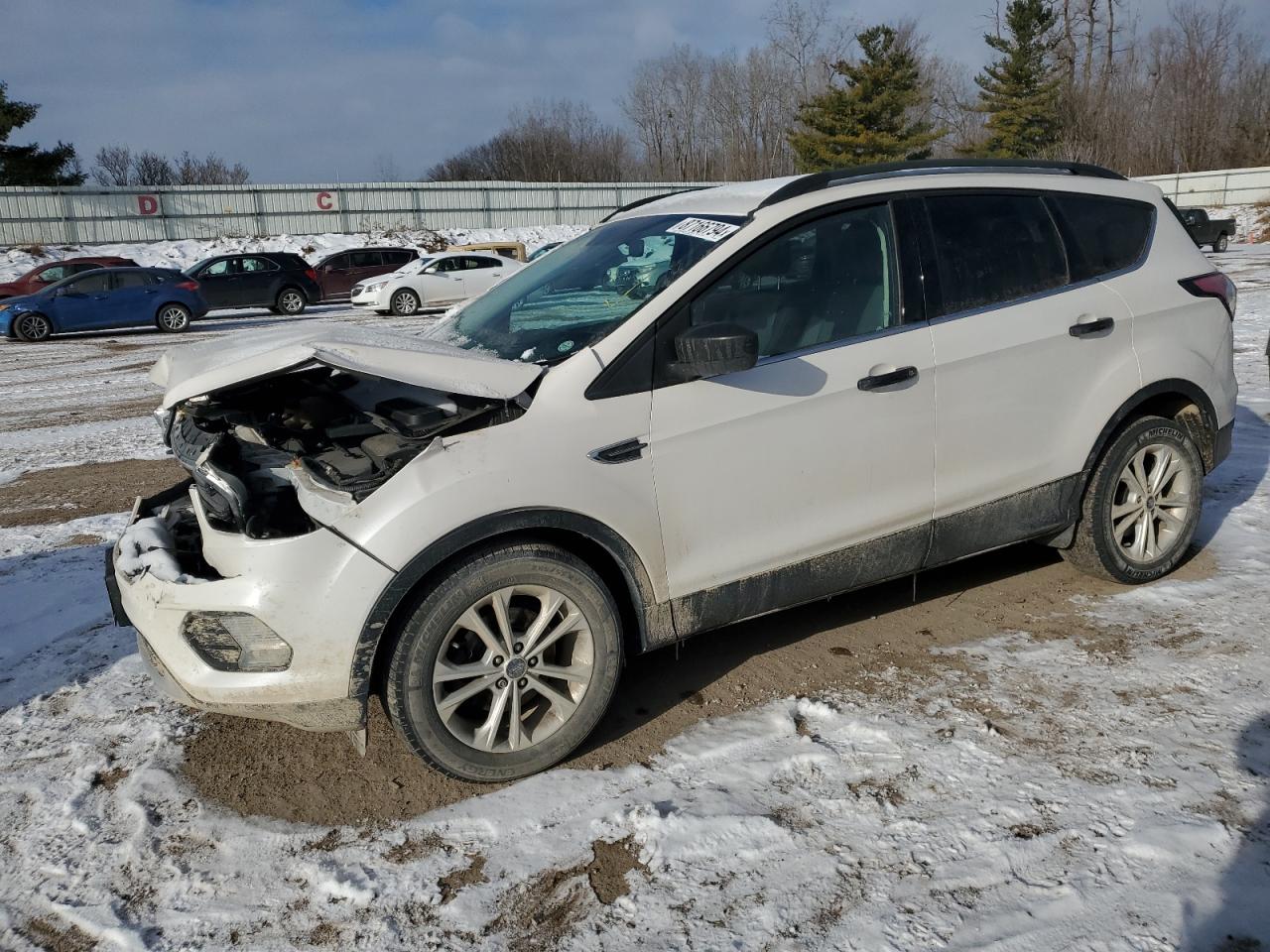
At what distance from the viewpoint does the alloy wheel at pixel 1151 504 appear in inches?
173

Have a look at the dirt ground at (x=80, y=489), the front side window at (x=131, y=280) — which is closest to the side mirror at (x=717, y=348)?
the dirt ground at (x=80, y=489)

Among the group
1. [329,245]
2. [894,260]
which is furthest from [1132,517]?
[329,245]

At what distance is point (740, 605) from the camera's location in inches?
138

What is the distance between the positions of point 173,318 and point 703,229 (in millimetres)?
20176

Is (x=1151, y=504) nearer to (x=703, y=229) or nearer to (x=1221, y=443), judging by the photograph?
(x=1221, y=443)

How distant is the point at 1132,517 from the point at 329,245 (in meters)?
39.6

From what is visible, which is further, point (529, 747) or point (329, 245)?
point (329, 245)

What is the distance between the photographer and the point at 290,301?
988 inches

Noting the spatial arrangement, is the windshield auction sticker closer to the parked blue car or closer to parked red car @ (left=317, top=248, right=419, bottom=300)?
the parked blue car

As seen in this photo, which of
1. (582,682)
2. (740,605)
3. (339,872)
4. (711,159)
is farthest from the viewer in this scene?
(711,159)

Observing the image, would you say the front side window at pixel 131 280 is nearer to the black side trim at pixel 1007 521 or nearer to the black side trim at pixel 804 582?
the black side trim at pixel 804 582

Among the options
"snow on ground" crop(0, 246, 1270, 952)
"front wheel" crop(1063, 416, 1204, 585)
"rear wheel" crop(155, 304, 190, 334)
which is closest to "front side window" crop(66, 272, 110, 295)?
"rear wheel" crop(155, 304, 190, 334)

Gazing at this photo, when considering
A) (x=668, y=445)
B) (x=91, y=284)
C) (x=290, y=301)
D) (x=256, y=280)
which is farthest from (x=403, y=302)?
(x=668, y=445)

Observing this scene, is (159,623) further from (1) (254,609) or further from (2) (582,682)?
(2) (582,682)
